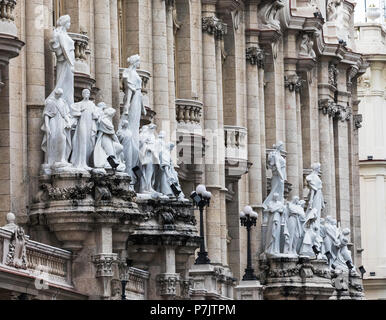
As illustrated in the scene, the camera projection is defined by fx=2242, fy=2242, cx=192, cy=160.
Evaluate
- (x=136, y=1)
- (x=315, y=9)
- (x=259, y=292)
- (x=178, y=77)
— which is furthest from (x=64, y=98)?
(x=315, y=9)

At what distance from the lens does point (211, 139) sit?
3381 inches

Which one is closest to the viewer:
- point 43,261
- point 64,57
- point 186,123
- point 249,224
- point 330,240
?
point 43,261

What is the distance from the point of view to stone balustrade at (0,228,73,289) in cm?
5683

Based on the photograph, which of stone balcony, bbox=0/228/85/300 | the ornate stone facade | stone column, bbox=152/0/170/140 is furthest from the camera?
stone column, bbox=152/0/170/140

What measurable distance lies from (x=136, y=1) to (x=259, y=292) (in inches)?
679

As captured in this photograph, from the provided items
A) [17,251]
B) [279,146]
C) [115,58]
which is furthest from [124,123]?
[279,146]

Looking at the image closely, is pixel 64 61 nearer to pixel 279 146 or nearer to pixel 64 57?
pixel 64 57

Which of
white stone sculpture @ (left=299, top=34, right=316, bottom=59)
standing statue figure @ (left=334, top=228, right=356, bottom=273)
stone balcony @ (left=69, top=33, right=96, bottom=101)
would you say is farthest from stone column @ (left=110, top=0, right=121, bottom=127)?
standing statue figure @ (left=334, top=228, right=356, bottom=273)

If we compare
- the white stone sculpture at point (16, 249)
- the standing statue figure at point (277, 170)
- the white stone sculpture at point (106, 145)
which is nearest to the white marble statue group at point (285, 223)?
the standing statue figure at point (277, 170)

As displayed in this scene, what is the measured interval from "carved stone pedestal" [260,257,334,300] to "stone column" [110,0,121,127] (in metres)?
23.3

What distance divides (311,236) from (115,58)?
2557 centimetres

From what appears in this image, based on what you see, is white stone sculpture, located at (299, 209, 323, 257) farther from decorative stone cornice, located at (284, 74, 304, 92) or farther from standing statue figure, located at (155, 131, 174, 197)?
standing statue figure, located at (155, 131, 174, 197)
